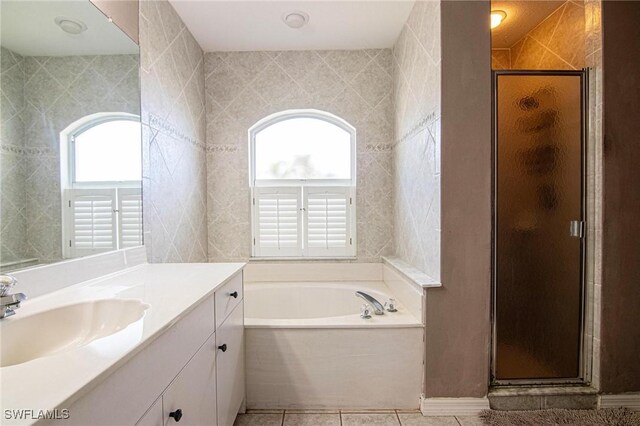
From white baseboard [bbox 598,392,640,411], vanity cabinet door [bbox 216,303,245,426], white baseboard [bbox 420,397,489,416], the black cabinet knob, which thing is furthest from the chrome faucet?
white baseboard [bbox 598,392,640,411]

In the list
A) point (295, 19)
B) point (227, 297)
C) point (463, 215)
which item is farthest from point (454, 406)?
point (295, 19)

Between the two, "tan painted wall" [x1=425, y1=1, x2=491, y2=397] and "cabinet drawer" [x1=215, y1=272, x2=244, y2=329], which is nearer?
"cabinet drawer" [x1=215, y1=272, x2=244, y2=329]

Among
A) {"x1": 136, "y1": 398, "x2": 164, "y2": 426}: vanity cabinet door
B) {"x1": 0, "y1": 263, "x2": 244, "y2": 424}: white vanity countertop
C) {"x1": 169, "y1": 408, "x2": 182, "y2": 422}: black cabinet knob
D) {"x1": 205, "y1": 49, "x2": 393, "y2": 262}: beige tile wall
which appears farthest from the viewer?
{"x1": 205, "y1": 49, "x2": 393, "y2": 262}: beige tile wall

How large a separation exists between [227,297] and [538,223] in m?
1.68

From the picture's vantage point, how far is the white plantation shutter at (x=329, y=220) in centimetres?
272

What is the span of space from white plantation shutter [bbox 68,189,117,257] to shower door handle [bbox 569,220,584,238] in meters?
2.33

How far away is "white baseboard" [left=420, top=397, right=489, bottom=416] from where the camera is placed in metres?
1.71

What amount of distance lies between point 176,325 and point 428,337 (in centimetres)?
132

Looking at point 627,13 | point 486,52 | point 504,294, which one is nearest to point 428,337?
point 504,294

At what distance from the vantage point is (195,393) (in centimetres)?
104

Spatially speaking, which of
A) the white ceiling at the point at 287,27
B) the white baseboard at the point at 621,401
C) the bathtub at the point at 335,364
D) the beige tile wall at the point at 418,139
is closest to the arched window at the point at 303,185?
the beige tile wall at the point at 418,139

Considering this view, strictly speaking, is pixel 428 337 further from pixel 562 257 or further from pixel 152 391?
pixel 152 391

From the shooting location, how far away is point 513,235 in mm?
1760

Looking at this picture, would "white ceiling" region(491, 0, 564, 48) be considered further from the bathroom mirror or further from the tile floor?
the tile floor
